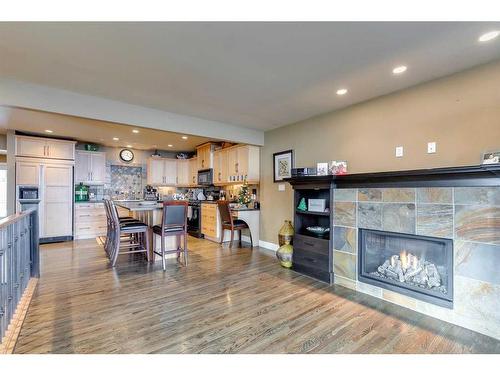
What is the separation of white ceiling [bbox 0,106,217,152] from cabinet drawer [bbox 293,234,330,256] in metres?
2.74

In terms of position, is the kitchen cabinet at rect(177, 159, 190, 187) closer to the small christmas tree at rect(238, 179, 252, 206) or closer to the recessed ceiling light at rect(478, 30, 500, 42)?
the small christmas tree at rect(238, 179, 252, 206)

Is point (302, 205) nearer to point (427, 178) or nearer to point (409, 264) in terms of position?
point (409, 264)

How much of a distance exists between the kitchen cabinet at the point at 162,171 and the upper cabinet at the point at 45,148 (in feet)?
6.13

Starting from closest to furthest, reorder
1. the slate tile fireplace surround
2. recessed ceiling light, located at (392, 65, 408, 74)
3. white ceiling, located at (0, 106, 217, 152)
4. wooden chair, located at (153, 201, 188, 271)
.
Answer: the slate tile fireplace surround < recessed ceiling light, located at (392, 65, 408, 74) < wooden chair, located at (153, 201, 188, 271) < white ceiling, located at (0, 106, 217, 152)

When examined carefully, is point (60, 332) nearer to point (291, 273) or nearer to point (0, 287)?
point (0, 287)

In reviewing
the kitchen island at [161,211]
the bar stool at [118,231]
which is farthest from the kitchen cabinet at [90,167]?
the bar stool at [118,231]

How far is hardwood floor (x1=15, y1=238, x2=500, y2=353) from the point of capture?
178 cm

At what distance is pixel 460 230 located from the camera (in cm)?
210

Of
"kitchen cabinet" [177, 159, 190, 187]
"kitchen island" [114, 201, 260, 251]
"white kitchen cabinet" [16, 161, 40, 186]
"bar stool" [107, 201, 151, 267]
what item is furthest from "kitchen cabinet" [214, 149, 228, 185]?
"white kitchen cabinet" [16, 161, 40, 186]

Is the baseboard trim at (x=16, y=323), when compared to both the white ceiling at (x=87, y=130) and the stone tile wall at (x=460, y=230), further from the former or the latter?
the stone tile wall at (x=460, y=230)

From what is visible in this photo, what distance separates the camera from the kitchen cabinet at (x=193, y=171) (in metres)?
7.02

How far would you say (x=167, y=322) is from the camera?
211 centimetres

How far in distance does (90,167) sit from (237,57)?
5.54 meters
